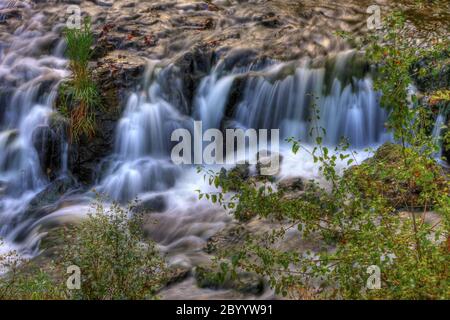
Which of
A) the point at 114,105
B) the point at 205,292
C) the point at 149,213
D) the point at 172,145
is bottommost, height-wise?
the point at 205,292

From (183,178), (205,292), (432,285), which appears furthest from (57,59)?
(432,285)

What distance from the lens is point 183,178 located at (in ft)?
28.0

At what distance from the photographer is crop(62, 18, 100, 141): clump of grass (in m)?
8.67

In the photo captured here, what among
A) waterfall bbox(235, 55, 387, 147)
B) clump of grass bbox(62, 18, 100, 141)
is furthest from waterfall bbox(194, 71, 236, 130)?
clump of grass bbox(62, 18, 100, 141)

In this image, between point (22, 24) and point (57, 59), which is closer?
point (57, 59)

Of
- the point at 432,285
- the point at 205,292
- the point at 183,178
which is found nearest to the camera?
the point at 432,285

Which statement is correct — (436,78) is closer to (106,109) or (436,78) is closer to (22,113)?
(106,109)

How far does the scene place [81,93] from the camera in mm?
8758

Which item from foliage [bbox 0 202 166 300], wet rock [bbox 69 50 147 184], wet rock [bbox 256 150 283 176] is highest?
wet rock [bbox 69 50 147 184]

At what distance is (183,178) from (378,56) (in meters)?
4.80

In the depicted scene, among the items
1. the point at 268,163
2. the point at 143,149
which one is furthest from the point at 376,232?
the point at 143,149

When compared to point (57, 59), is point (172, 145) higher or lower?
lower

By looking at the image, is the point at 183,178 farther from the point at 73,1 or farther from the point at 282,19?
the point at 73,1

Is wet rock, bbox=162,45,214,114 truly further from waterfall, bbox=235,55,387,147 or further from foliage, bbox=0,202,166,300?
foliage, bbox=0,202,166,300
